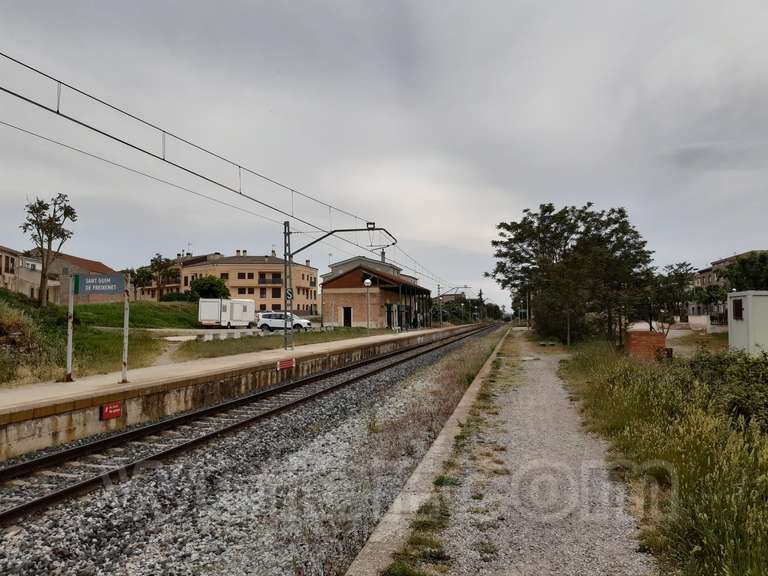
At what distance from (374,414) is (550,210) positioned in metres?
31.3

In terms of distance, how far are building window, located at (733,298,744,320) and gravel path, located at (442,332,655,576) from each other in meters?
9.66

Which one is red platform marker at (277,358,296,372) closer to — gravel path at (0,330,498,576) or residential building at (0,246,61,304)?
gravel path at (0,330,498,576)

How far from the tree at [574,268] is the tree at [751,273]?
12.0 metres

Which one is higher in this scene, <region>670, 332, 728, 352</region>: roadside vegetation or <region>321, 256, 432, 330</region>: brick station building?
<region>321, 256, 432, 330</region>: brick station building

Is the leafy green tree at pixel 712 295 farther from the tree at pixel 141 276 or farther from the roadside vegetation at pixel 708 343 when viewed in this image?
the tree at pixel 141 276

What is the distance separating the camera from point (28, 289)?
1554 inches

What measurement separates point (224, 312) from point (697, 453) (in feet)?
133

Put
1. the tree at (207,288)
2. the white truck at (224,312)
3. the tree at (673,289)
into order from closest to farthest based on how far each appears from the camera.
A: the tree at (673,289) → the white truck at (224,312) → the tree at (207,288)

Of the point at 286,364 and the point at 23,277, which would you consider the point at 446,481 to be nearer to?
the point at 286,364

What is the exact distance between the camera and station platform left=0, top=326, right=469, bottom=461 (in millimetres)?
7977

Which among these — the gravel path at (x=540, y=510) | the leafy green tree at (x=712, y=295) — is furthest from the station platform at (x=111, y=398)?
the leafy green tree at (x=712, y=295)

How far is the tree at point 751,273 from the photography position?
35938 mm

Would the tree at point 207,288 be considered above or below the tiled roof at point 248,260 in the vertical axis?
below

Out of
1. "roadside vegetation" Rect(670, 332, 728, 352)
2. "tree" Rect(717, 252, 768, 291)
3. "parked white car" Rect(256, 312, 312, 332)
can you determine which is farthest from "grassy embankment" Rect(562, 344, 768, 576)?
"parked white car" Rect(256, 312, 312, 332)
